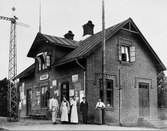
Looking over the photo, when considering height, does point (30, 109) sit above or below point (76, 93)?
below

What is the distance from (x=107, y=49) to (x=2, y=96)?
23.2m

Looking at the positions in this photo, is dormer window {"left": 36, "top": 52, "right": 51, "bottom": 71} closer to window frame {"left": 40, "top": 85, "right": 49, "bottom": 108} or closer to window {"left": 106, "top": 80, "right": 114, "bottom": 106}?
window frame {"left": 40, "top": 85, "right": 49, "bottom": 108}

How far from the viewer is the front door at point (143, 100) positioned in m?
19.8

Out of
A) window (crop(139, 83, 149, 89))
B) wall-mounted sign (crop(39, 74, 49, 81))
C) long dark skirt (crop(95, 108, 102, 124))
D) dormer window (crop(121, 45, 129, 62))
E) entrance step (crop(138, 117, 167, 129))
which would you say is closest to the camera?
long dark skirt (crop(95, 108, 102, 124))

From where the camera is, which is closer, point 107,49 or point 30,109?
point 107,49

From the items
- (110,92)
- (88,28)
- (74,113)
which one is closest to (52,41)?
(88,28)

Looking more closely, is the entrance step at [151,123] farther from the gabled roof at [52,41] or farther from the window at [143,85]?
the gabled roof at [52,41]

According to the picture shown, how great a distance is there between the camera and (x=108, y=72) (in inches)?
711

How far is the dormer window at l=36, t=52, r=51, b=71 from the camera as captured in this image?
822 inches

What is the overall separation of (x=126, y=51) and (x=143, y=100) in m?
3.64

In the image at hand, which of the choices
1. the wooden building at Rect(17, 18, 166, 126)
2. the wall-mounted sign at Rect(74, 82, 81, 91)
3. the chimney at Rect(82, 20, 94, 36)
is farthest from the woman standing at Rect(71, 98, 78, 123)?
the chimney at Rect(82, 20, 94, 36)

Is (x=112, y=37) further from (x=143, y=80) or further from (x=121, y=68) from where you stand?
(x=143, y=80)

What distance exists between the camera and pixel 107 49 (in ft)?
60.0

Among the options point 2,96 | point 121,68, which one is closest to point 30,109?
point 121,68
